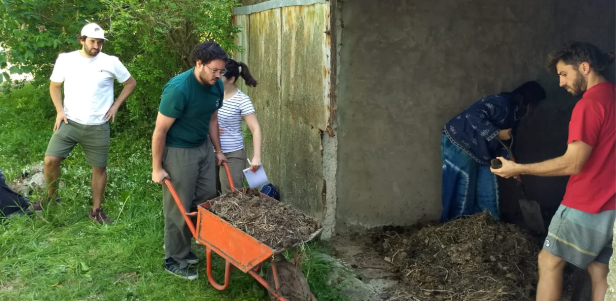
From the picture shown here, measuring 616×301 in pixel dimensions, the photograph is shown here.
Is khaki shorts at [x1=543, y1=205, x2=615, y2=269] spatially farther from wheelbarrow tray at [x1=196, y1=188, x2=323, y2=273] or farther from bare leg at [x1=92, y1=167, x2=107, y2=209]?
bare leg at [x1=92, y1=167, x2=107, y2=209]

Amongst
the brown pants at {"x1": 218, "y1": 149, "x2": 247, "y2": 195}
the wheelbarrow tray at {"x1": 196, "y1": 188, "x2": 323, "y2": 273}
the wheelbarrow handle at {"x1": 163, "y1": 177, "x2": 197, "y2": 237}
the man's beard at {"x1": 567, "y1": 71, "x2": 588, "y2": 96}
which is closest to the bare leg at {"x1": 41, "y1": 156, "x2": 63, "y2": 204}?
the brown pants at {"x1": 218, "y1": 149, "x2": 247, "y2": 195}

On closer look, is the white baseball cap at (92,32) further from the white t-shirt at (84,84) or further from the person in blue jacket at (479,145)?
the person in blue jacket at (479,145)

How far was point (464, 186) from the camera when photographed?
5.23m

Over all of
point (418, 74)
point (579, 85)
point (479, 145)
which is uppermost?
point (579, 85)

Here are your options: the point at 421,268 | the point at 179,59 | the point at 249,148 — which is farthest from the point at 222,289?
the point at 179,59

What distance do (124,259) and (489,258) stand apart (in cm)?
Answer: 320

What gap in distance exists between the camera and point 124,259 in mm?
4746

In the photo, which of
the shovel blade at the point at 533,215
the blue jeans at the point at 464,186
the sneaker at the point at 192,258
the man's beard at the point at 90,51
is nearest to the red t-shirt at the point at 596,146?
the blue jeans at the point at 464,186

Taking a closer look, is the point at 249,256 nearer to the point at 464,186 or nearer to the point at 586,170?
the point at 586,170

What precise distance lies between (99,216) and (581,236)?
455 centimetres

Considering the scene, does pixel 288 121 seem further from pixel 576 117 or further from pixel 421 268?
pixel 576 117

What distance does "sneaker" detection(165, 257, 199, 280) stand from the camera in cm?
439

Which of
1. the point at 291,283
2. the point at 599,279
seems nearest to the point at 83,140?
the point at 291,283

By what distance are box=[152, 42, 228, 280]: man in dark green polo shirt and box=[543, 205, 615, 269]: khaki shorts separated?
8.34 feet
